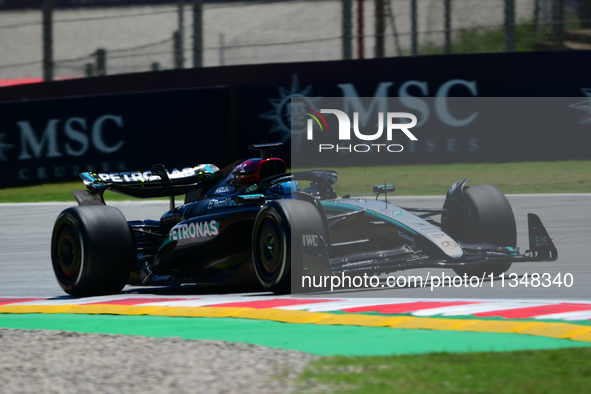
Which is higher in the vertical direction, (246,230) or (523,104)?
(523,104)

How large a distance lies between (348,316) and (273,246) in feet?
3.34

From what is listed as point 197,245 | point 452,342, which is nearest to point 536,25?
point 197,245

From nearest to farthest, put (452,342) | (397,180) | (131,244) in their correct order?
(452,342)
(131,244)
(397,180)

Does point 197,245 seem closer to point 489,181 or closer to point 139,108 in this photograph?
point 489,181

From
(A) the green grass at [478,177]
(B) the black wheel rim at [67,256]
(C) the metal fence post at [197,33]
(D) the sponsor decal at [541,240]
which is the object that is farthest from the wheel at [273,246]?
(C) the metal fence post at [197,33]

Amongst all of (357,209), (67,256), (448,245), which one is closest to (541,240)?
(448,245)

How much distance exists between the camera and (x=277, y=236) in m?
6.16

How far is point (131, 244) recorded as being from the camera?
7277 millimetres

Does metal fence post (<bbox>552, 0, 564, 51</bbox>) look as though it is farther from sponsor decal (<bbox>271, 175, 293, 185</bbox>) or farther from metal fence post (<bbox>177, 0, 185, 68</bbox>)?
sponsor decal (<bbox>271, 175, 293, 185</bbox>)

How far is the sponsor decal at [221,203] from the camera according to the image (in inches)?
277

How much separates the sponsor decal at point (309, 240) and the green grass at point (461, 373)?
1.85 metres

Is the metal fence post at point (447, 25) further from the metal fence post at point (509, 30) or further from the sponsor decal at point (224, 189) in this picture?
the sponsor decal at point (224, 189)

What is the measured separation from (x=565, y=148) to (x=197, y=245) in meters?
8.27

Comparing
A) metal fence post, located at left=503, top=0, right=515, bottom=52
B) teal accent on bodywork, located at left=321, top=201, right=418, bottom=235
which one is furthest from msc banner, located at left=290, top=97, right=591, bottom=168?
teal accent on bodywork, located at left=321, top=201, right=418, bottom=235
